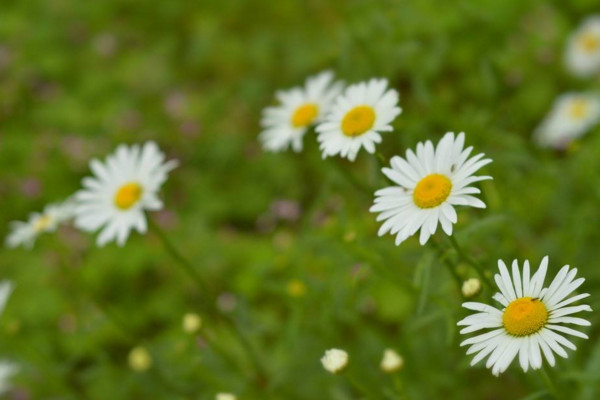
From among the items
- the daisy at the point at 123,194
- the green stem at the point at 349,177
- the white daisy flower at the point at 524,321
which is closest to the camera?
the white daisy flower at the point at 524,321

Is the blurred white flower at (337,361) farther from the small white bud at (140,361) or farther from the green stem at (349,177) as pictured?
the small white bud at (140,361)

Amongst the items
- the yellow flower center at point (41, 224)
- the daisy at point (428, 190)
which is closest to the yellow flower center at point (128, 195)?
the yellow flower center at point (41, 224)

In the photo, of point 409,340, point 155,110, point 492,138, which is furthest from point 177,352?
point 155,110

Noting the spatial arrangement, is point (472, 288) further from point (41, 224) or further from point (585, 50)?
point (585, 50)

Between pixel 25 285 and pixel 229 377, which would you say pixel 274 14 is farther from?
pixel 229 377

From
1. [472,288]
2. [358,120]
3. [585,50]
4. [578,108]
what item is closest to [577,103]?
[578,108]

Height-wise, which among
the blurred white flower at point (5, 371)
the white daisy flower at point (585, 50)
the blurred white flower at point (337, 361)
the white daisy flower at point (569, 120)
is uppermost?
the white daisy flower at point (585, 50)

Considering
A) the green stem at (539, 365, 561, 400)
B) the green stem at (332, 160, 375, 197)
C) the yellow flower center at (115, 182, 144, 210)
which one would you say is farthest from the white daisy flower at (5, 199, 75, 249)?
the green stem at (539, 365, 561, 400)
